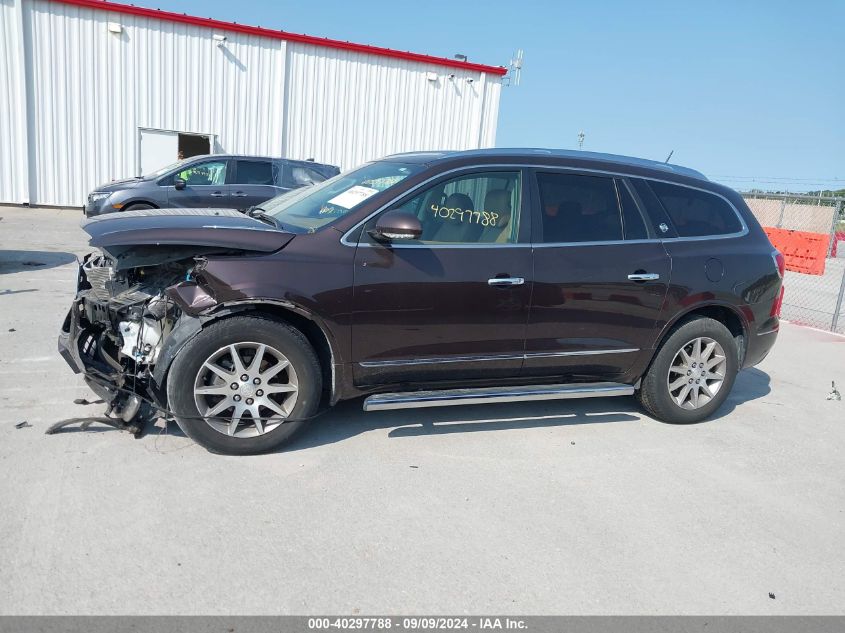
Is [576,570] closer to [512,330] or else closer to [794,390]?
[512,330]

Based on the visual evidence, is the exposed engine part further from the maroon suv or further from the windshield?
the windshield

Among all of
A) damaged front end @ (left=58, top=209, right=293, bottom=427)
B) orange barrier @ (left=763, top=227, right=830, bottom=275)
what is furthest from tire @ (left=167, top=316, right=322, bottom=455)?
orange barrier @ (left=763, top=227, right=830, bottom=275)

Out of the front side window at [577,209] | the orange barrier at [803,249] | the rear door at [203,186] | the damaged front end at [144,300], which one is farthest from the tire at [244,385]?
the orange barrier at [803,249]

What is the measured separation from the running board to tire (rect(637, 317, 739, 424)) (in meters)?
0.26

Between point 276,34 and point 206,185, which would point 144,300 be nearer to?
point 206,185

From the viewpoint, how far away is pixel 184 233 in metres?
3.91

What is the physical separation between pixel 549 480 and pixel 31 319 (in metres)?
5.31

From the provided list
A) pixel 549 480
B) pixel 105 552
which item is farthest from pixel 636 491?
pixel 105 552

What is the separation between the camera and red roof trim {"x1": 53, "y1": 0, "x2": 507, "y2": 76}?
687 inches

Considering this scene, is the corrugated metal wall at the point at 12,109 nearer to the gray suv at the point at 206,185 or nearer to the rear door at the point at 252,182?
the gray suv at the point at 206,185

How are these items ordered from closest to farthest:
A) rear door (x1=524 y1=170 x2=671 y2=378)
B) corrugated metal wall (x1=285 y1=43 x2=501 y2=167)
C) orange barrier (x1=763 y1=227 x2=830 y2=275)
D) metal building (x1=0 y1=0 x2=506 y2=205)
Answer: rear door (x1=524 y1=170 x2=671 y2=378), orange barrier (x1=763 y1=227 x2=830 y2=275), metal building (x1=0 y1=0 x2=506 y2=205), corrugated metal wall (x1=285 y1=43 x2=501 y2=167)

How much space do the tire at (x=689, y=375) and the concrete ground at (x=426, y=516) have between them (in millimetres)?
202

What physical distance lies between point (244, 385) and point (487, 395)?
1561 millimetres
